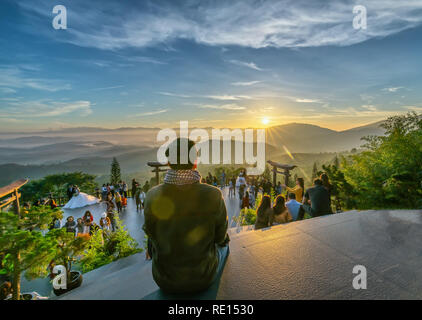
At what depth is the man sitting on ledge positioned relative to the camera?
1817 mm

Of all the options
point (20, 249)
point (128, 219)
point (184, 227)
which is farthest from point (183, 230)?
point (128, 219)

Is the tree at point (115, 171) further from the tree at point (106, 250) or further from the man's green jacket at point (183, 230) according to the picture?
the man's green jacket at point (183, 230)

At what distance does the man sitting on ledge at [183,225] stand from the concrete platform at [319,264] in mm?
304

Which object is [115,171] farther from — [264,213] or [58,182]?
[264,213]

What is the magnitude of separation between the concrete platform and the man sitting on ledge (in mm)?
304

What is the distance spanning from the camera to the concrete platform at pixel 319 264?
211 cm

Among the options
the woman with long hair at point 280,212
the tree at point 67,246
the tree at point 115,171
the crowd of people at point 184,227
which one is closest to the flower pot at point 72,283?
the tree at point 67,246

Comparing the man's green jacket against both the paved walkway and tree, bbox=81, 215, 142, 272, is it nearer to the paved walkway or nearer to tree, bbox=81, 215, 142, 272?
tree, bbox=81, 215, 142, 272

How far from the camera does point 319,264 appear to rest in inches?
101
